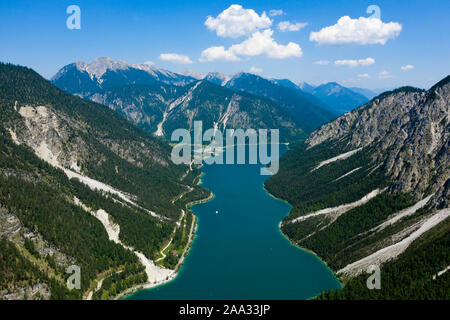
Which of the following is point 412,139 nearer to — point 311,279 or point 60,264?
point 311,279

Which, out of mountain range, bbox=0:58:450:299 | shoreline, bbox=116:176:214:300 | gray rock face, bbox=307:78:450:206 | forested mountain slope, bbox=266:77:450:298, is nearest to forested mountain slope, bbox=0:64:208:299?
mountain range, bbox=0:58:450:299

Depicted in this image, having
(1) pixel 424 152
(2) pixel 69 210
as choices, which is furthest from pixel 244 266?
(1) pixel 424 152

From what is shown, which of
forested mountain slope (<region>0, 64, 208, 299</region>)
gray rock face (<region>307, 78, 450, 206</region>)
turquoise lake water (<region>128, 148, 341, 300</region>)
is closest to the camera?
forested mountain slope (<region>0, 64, 208, 299</region>)

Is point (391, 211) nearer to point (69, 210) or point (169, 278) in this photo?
point (169, 278)

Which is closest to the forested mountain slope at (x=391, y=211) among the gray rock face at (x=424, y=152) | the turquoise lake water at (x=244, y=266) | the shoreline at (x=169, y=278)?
the gray rock face at (x=424, y=152)

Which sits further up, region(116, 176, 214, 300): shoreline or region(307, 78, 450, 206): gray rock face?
region(307, 78, 450, 206): gray rock face

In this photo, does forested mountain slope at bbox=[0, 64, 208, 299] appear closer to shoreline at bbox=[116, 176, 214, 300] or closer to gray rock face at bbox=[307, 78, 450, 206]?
shoreline at bbox=[116, 176, 214, 300]
